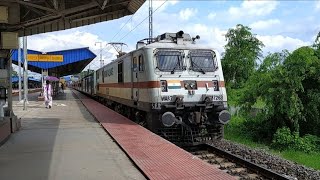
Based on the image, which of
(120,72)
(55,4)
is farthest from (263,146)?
(55,4)

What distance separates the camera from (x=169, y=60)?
12852 millimetres

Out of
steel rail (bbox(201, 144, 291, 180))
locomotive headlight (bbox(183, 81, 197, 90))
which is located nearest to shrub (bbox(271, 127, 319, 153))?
steel rail (bbox(201, 144, 291, 180))

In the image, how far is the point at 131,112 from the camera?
667 inches

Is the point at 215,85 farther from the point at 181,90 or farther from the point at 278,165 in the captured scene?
the point at 278,165

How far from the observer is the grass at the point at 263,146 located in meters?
13.9

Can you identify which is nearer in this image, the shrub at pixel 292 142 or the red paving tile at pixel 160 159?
the red paving tile at pixel 160 159

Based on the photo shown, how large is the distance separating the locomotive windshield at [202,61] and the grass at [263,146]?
13.6 feet

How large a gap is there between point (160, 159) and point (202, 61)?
5.44 metres

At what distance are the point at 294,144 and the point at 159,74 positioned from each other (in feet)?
24.6

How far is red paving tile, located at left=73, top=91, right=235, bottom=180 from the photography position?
Result: 710 cm

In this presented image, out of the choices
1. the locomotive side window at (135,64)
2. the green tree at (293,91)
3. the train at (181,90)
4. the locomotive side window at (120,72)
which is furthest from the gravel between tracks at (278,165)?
the green tree at (293,91)

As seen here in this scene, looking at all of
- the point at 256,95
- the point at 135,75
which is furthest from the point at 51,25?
the point at 256,95

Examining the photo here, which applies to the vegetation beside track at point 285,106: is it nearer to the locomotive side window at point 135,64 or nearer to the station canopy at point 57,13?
the locomotive side window at point 135,64

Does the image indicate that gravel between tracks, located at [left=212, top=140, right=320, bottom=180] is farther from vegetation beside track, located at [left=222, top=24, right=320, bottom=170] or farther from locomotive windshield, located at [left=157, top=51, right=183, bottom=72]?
vegetation beside track, located at [left=222, top=24, right=320, bottom=170]
